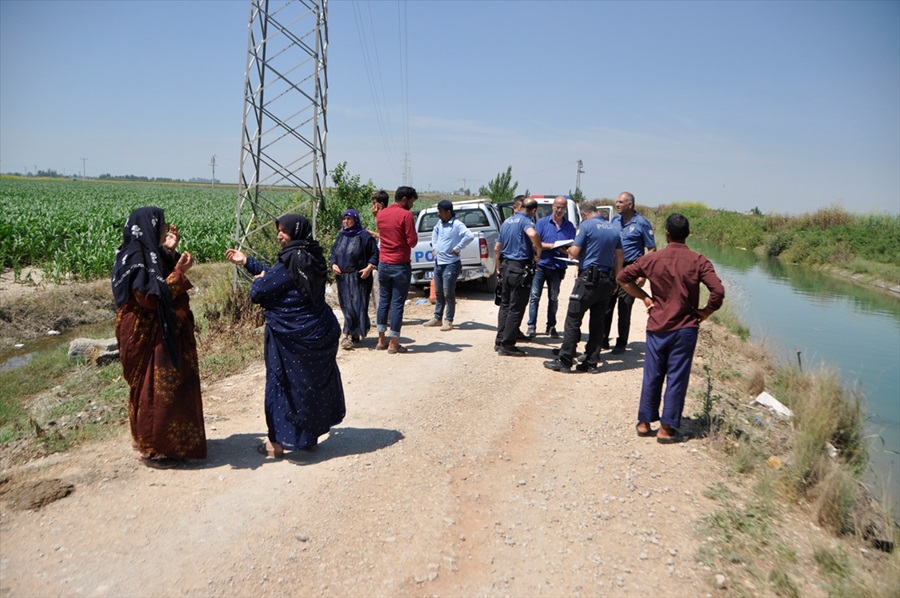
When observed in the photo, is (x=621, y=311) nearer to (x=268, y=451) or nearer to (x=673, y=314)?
(x=673, y=314)

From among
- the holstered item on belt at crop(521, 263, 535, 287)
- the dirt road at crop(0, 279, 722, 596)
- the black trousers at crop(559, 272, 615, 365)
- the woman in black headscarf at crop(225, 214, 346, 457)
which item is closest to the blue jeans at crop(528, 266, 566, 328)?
the holstered item on belt at crop(521, 263, 535, 287)

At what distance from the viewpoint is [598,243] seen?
7602mm

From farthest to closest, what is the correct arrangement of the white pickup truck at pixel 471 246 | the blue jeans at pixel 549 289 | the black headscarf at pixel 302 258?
1. the white pickup truck at pixel 471 246
2. the blue jeans at pixel 549 289
3. the black headscarf at pixel 302 258

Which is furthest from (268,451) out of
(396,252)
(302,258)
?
(396,252)

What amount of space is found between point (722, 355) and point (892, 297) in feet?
54.2

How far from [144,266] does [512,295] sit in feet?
16.1

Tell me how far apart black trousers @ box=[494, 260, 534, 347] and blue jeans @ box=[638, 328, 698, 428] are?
2734mm

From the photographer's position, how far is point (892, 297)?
2302 cm

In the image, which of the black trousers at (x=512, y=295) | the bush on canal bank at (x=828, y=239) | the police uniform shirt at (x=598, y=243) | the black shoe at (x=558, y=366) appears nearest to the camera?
the police uniform shirt at (x=598, y=243)

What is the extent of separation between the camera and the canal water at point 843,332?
9.30 metres

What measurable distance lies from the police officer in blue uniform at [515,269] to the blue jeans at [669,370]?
9.06 ft

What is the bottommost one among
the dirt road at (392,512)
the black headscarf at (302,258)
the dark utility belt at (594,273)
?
the dirt road at (392,512)

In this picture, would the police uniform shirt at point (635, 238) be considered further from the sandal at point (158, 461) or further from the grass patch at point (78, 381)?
the sandal at point (158, 461)

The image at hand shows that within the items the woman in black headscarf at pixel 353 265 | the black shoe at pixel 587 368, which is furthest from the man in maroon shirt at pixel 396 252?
the black shoe at pixel 587 368
